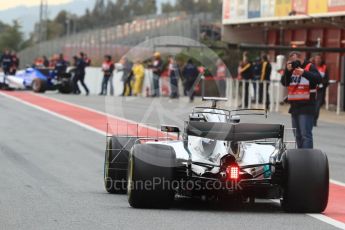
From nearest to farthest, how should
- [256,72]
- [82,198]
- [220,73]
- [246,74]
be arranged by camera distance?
[82,198], [220,73], [246,74], [256,72]

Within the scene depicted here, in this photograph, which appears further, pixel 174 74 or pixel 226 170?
pixel 174 74

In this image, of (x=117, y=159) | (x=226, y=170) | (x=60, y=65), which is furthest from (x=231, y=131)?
(x=60, y=65)

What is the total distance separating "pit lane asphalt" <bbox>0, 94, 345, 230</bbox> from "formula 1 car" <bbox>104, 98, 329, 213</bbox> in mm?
177

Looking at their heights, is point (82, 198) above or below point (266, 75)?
below

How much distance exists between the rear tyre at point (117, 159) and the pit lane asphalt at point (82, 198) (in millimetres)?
201

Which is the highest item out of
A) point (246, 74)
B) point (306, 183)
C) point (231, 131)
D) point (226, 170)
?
point (231, 131)

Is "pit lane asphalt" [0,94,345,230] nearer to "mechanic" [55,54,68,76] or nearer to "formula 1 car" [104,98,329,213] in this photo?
"formula 1 car" [104,98,329,213]

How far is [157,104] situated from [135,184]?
389 centimetres

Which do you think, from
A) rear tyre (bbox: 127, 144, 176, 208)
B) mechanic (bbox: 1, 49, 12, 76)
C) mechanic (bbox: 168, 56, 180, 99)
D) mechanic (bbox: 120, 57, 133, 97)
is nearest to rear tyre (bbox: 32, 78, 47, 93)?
mechanic (bbox: 120, 57, 133, 97)

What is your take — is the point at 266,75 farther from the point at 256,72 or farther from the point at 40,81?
the point at 40,81

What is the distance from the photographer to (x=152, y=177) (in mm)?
9453

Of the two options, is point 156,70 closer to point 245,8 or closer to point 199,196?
point 245,8

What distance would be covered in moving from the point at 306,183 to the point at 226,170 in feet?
2.51

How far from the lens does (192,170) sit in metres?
9.60
